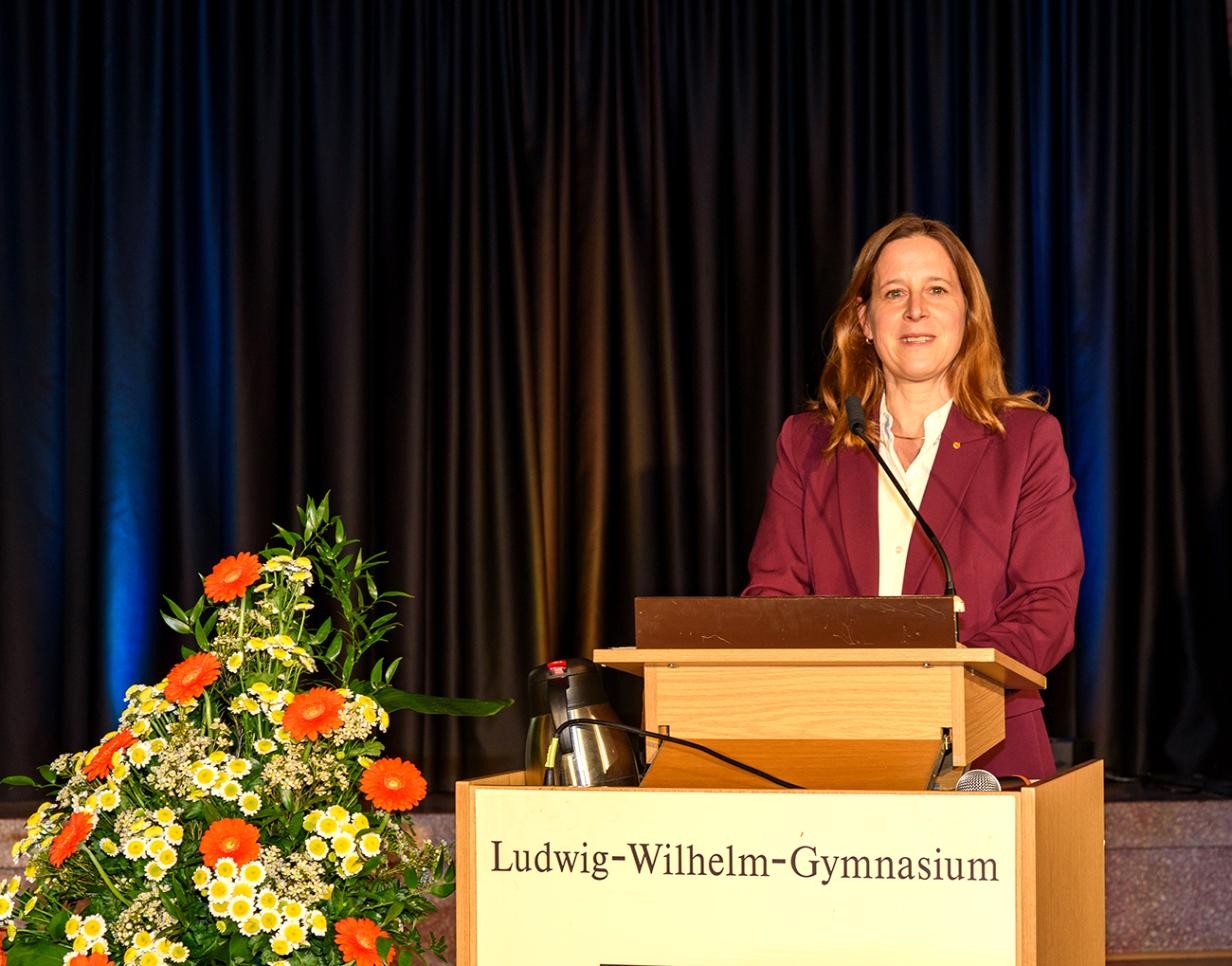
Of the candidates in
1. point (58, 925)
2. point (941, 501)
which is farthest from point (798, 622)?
point (58, 925)

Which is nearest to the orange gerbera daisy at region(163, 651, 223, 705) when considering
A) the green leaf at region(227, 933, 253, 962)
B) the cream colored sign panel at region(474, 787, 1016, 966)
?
the green leaf at region(227, 933, 253, 962)

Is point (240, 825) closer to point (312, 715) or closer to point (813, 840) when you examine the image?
point (312, 715)

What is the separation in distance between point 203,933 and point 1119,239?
135 inches

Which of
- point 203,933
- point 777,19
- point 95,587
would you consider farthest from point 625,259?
point 203,933

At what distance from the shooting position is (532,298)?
425cm

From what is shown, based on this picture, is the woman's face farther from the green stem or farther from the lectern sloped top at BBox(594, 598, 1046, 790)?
the green stem

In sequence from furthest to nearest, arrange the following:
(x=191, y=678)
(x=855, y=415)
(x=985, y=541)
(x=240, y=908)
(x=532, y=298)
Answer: (x=532, y=298) → (x=985, y=541) → (x=855, y=415) → (x=191, y=678) → (x=240, y=908)

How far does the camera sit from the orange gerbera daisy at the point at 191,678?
1.66 meters

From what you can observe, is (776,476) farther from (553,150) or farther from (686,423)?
(553,150)

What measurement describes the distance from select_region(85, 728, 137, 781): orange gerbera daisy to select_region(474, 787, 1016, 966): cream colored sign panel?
439 mm

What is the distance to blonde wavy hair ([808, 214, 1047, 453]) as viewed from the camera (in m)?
2.51

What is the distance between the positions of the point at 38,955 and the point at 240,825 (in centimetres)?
27

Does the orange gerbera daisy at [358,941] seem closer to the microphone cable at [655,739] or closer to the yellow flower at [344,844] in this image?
the yellow flower at [344,844]

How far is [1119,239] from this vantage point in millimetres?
4285
